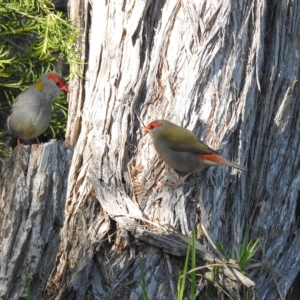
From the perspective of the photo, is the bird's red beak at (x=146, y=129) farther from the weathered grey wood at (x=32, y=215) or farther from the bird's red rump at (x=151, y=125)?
the weathered grey wood at (x=32, y=215)

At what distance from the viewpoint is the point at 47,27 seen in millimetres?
6195

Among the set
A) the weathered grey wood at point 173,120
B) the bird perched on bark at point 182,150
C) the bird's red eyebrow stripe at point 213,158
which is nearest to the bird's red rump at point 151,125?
the bird perched on bark at point 182,150

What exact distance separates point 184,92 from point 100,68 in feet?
2.46

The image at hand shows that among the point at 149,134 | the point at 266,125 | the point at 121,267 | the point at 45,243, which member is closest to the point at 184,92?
the point at 149,134

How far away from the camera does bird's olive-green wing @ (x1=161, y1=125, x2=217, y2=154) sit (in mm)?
5422

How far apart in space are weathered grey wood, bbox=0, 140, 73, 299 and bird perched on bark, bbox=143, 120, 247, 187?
1135 mm

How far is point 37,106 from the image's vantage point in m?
6.20

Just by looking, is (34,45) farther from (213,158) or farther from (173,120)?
(213,158)

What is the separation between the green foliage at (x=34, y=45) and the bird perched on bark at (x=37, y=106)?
191mm

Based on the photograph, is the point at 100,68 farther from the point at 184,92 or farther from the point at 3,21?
the point at 3,21

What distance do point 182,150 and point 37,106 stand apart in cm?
143

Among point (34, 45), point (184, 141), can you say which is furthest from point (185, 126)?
point (34, 45)

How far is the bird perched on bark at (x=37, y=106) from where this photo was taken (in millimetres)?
6184

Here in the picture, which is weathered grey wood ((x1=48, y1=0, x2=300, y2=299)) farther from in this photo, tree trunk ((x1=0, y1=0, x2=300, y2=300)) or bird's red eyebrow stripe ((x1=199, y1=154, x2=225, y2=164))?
bird's red eyebrow stripe ((x1=199, y1=154, x2=225, y2=164))
